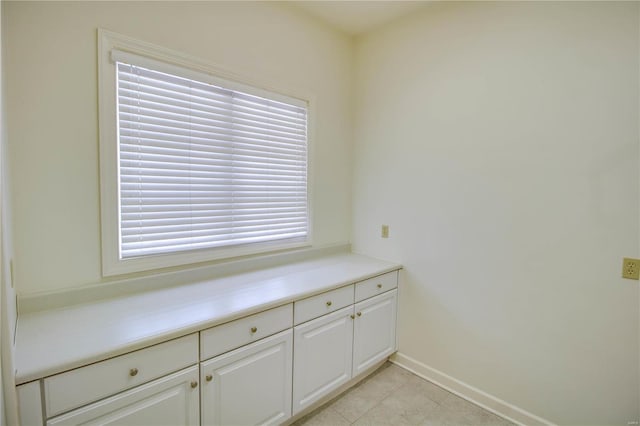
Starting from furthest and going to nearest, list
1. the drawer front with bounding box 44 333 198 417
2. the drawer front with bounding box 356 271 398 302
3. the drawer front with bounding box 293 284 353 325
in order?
1. the drawer front with bounding box 356 271 398 302
2. the drawer front with bounding box 293 284 353 325
3. the drawer front with bounding box 44 333 198 417

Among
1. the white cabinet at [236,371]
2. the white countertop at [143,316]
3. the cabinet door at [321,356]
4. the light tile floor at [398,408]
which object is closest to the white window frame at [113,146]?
the white countertop at [143,316]

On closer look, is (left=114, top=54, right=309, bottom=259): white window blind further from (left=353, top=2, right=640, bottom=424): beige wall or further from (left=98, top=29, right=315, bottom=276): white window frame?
(left=353, top=2, right=640, bottom=424): beige wall

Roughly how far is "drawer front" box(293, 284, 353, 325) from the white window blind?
2.17 feet

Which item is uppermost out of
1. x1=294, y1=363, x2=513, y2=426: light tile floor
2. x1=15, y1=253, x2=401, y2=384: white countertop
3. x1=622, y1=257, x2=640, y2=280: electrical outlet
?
x1=622, y1=257, x2=640, y2=280: electrical outlet

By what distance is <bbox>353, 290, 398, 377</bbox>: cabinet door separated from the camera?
2137 millimetres

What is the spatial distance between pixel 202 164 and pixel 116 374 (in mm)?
1200

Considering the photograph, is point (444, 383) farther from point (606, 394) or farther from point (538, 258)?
point (538, 258)

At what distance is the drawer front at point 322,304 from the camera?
1.75 metres

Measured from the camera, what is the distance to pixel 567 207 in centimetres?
169

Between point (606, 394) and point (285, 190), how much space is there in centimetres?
230

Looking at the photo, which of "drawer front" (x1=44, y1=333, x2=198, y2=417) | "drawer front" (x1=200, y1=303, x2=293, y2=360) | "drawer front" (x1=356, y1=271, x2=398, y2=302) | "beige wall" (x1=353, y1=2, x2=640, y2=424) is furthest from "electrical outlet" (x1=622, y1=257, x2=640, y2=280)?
"drawer front" (x1=44, y1=333, x2=198, y2=417)

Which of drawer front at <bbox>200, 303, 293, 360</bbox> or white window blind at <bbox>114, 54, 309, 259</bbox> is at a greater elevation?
white window blind at <bbox>114, 54, 309, 259</bbox>

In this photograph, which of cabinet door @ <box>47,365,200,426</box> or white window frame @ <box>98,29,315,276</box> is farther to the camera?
white window frame @ <box>98,29,315,276</box>

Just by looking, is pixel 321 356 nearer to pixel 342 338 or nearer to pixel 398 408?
pixel 342 338
